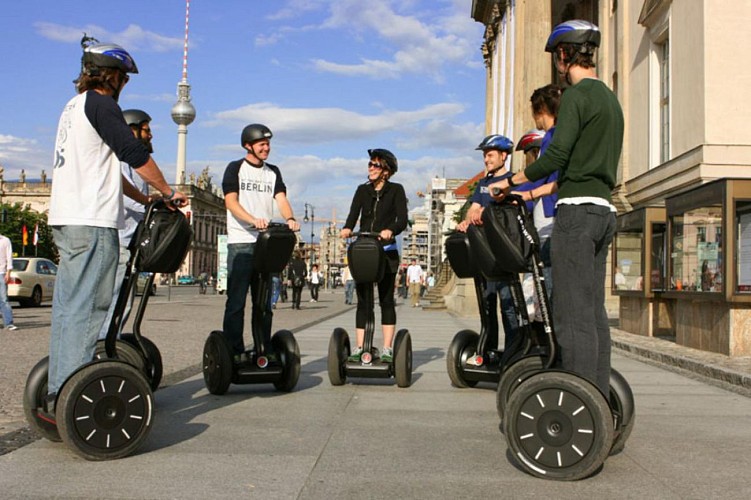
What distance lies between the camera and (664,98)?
68.0 feet

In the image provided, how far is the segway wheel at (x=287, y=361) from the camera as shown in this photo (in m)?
6.42

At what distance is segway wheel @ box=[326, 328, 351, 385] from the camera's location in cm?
683

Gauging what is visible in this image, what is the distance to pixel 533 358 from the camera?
4918mm

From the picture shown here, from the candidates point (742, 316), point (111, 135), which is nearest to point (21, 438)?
point (111, 135)

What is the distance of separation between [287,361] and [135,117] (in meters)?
2.24

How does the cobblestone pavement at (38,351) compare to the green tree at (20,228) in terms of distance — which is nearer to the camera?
the cobblestone pavement at (38,351)

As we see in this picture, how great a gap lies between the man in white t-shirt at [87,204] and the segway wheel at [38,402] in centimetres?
6

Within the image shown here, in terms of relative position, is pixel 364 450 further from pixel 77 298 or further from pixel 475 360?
pixel 475 360

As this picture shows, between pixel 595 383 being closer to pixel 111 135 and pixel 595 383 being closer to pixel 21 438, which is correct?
pixel 111 135

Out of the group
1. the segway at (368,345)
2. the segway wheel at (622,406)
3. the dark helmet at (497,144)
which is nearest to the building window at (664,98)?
the dark helmet at (497,144)

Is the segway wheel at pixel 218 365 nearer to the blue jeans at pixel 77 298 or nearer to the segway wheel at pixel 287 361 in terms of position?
the segway wheel at pixel 287 361

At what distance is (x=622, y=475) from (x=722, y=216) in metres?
7.04

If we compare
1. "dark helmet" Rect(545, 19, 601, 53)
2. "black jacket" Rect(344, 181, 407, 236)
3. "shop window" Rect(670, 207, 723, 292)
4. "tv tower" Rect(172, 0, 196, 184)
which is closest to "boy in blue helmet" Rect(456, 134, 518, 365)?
"black jacket" Rect(344, 181, 407, 236)

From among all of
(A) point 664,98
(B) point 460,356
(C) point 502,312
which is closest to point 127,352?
(B) point 460,356
